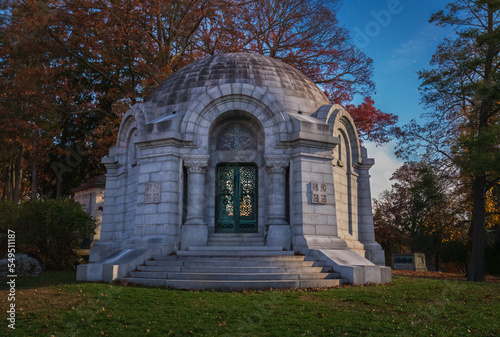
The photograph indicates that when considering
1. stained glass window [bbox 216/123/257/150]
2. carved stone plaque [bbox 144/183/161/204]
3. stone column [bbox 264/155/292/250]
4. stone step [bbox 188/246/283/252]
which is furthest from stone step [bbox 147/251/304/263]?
stained glass window [bbox 216/123/257/150]

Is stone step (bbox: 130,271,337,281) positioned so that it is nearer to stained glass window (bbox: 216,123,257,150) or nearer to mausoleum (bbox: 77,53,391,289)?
mausoleum (bbox: 77,53,391,289)

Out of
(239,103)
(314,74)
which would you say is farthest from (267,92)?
(314,74)

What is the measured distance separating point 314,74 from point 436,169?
10.8 meters

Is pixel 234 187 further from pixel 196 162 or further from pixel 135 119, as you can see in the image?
pixel 135 119

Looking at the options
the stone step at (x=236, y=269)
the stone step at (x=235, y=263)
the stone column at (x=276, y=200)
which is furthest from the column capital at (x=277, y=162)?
the stone step at (x=236, y=269)

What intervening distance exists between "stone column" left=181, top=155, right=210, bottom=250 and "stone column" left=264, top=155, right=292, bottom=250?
2.28 metres

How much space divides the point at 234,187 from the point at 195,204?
1.88 metres

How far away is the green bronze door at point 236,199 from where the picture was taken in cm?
1677

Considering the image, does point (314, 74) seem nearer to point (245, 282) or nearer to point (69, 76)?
point (69, 76)

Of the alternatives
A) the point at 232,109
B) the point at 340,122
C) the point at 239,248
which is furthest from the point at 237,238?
the point at 340,122

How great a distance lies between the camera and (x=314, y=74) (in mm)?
29547

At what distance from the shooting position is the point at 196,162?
52.9 ft

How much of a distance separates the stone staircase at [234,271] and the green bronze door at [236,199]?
2004 mm

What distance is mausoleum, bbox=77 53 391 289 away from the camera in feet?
44.8
